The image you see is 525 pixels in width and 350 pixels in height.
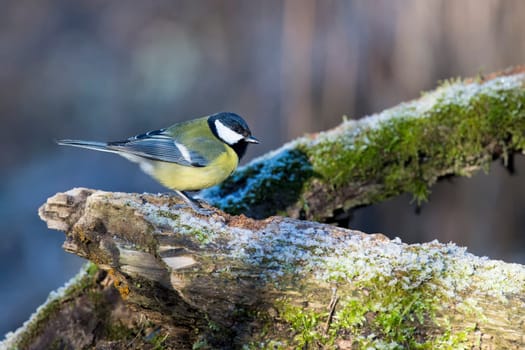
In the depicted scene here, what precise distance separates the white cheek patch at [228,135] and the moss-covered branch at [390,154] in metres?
0.32

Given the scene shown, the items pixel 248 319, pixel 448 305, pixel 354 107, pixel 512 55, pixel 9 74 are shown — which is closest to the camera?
pixel 448 305

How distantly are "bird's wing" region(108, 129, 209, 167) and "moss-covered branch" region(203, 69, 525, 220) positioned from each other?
400 mm

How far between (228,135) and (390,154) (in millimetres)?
957

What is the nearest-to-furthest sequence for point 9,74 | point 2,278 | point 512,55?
point 512,55 → point 2,278 → point 9,74

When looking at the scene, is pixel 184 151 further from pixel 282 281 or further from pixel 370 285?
pixel 370 285

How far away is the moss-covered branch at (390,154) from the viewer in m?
2.99

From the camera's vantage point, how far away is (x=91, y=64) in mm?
8320

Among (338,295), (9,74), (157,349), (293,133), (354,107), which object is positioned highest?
(9,74)

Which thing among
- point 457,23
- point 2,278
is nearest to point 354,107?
point 457,23

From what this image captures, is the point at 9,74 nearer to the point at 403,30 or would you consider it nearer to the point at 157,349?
the point at 403,30

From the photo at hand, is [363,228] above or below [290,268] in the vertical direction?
above

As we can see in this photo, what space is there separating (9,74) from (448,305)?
774 cm

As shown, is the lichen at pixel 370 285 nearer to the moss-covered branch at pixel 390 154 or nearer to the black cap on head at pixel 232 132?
the black cap on head at pixel 232 132

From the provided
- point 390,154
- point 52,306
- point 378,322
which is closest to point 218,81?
point 390,154
